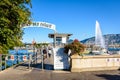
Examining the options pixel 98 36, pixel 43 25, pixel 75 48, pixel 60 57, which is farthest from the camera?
pixel 98 36

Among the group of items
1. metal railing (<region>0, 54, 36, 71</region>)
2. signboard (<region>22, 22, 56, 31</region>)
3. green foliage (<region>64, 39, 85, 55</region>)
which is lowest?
metal railing (<region>0, 54, 36, 71</region>)

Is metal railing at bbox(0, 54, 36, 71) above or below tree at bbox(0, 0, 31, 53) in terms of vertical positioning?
below

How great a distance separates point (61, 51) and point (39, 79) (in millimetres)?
5431

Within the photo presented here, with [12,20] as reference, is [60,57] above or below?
below

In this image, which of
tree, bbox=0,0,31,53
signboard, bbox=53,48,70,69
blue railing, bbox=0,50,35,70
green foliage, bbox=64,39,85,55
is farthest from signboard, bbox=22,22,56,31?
green foliage, bbox=64,39,85,55

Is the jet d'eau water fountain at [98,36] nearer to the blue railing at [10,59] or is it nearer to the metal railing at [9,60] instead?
the blue railing at [10,59]

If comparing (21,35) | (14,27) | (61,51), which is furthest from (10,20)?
(61,51)

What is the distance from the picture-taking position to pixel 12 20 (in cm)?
2547

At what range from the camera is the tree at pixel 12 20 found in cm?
2394

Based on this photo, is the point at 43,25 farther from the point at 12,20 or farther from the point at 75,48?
the point at 75,48

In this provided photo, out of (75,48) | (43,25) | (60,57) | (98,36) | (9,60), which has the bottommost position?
→ (9,60)

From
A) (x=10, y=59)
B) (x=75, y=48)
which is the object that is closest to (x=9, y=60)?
(x=10, y=59)

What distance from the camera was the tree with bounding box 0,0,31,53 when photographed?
23938 mm

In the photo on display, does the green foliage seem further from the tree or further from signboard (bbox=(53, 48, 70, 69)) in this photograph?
the tree
